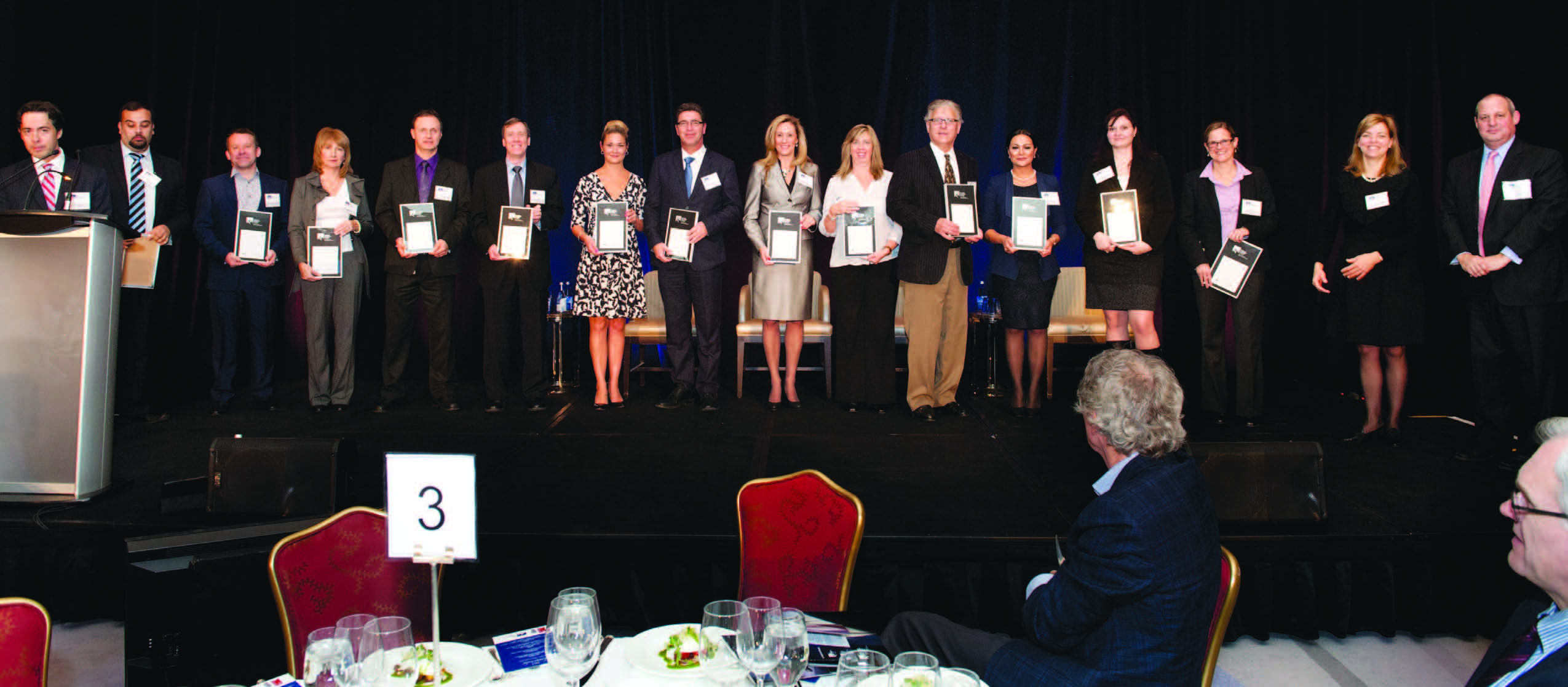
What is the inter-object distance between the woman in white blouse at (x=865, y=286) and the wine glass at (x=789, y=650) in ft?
12.0

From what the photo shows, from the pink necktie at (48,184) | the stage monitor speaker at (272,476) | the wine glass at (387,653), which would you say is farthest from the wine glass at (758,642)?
the pink necktie at (48,184)

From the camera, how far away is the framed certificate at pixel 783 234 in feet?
15.9

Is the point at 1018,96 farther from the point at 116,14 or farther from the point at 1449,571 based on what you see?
the point at 116,14

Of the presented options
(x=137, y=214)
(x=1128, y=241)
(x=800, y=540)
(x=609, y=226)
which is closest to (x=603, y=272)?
(x=609, y=226)

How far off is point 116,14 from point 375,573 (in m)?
5.80

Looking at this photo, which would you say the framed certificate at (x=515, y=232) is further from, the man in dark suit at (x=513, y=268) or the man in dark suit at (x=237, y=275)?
the man in dark suit at (x=237, y=275)

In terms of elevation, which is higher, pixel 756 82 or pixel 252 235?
pixel 756 82

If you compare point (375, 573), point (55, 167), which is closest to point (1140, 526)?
point (375, 573)

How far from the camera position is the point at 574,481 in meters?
3.48

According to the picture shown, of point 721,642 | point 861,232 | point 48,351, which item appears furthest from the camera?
point 861,232

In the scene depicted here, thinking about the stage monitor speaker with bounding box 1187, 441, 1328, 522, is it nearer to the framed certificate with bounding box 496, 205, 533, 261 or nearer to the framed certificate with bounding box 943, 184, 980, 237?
the framed certificate with bounding box 943, 184, 980, 237

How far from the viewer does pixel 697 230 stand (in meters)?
4.91

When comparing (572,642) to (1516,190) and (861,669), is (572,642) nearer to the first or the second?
(861,669)

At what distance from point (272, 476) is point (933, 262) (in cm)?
313
